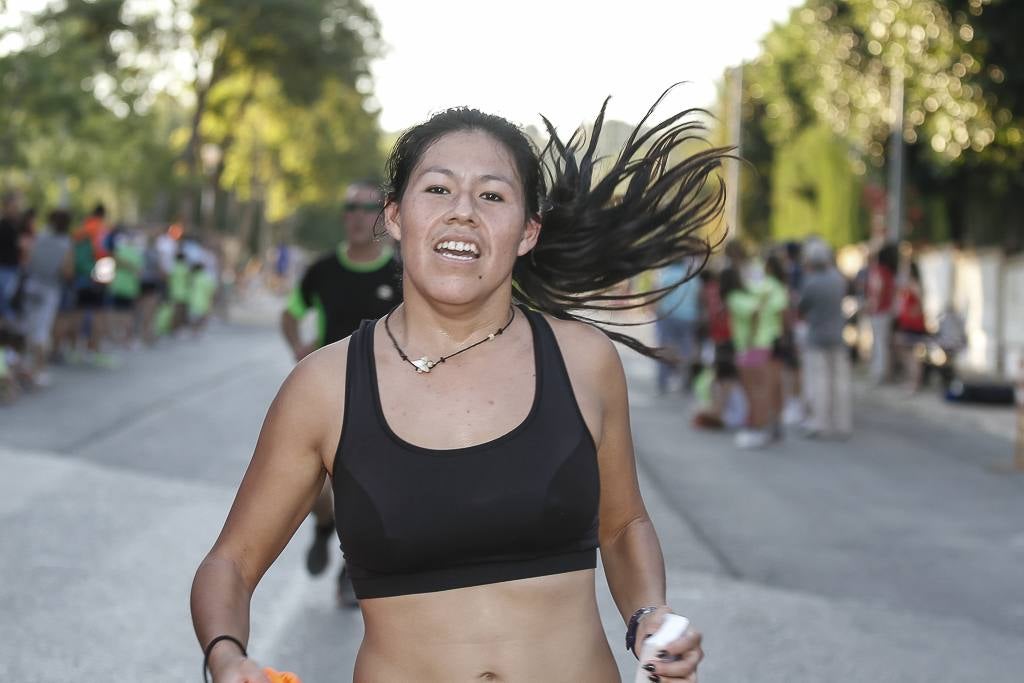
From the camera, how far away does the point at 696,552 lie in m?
9.30

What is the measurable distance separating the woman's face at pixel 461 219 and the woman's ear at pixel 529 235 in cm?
9

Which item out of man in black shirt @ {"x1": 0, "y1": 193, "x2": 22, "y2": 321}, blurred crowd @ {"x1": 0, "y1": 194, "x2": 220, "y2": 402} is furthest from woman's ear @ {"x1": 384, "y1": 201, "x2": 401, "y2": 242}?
man in black shirt @ {"x1": 0, "y1": 193, "x2": 22, "y2": 321}

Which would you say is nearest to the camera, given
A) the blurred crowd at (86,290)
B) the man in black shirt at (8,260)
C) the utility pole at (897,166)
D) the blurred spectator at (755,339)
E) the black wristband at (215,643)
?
the black wristband at (215,643)

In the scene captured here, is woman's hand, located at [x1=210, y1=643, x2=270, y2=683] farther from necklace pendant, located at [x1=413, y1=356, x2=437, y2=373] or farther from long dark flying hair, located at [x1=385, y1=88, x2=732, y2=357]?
long dark flying hair, located at [x1=385, y1=88, x2=732, y2=357]

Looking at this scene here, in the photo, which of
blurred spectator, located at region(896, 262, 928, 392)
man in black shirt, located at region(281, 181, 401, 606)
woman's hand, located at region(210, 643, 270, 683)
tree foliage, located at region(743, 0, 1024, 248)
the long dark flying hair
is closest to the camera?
woman's hand, located at region(210, 643, 270, 683)

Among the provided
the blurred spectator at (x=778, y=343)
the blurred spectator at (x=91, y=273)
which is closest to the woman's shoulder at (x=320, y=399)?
the blurred spectator at (x=778, y=343)

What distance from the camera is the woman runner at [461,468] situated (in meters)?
2.90

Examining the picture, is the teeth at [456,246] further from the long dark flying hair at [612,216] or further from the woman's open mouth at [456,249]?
the long dark flying hair at [612,216]

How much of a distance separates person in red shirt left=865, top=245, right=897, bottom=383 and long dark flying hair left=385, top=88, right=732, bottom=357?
18.2m

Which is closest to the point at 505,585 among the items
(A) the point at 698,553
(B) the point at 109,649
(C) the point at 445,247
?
(C) the point at 445,247

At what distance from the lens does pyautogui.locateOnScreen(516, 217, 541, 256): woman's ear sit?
10.7 feet

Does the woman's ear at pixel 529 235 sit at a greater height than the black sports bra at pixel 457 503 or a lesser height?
greater

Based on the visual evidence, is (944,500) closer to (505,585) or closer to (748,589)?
(748,589)

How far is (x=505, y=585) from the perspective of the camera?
116 inches
